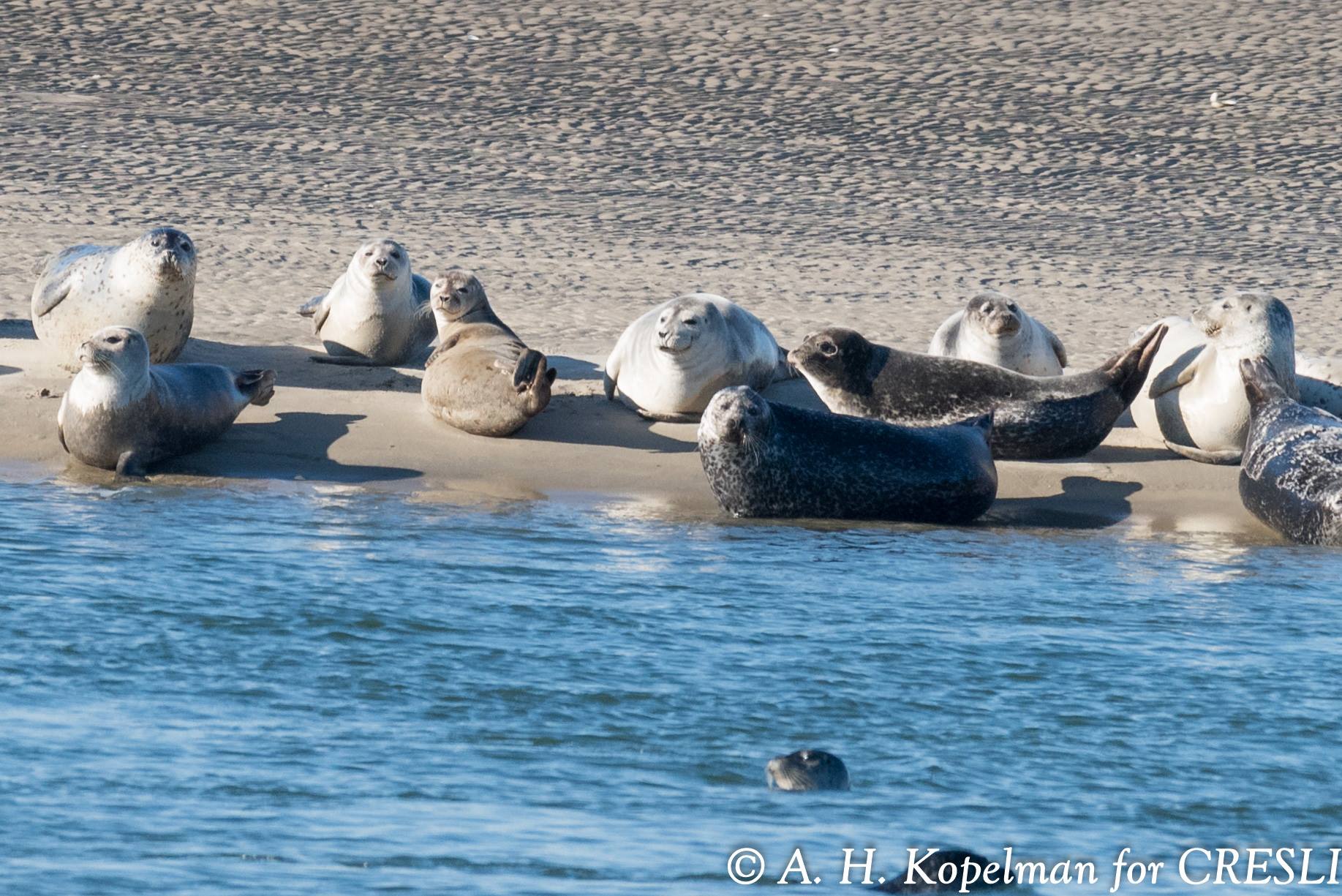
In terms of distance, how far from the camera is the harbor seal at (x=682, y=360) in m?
8.46

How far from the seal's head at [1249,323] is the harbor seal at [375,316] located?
10.6 ft

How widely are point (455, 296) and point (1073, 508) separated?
2.76 m

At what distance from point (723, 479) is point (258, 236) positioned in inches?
200

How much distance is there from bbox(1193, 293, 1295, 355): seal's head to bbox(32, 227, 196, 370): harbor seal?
12.9ft

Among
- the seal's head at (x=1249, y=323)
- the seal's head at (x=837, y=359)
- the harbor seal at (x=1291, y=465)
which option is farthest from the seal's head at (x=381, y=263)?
the harbor seal at (x=1291, y=465)

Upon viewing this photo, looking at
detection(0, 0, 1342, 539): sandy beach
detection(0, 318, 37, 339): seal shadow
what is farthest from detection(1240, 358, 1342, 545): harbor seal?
detection(0, 318, 37, 339): seal shadow

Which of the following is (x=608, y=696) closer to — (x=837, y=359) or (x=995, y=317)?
(x=837, y=359)

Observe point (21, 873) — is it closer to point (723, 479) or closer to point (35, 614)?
point (35, 614)

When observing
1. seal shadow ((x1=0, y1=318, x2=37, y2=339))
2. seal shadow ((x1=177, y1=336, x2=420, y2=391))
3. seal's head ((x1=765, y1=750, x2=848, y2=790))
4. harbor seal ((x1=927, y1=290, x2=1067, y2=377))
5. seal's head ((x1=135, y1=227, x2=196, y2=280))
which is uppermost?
seal's head ((x1=135, y1=227, x2=196, y2=280))

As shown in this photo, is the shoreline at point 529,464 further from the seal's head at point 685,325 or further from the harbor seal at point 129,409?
the seal's head at point 685,325

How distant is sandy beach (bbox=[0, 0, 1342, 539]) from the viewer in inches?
322

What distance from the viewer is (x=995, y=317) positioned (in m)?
8.73

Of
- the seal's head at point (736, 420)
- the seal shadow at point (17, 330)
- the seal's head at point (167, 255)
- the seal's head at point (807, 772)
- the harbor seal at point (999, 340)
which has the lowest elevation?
the seal's head at point (807, 772)

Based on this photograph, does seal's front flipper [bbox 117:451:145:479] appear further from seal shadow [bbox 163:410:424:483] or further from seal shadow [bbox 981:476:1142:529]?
seal shadow [bbox 981:476:1142:529]
